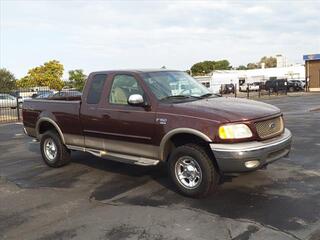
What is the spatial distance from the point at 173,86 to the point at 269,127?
1.72 m

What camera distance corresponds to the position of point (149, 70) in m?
7.52

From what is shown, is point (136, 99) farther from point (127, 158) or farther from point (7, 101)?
point (7, 101)

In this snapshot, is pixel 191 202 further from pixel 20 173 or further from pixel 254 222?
pixel 20 173

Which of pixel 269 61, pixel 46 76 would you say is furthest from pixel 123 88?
pixel 269 61

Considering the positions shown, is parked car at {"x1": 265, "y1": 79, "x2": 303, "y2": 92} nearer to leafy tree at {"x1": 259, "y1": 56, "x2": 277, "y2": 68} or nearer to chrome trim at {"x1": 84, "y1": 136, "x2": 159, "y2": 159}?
chrome trim at {"x1": 84, "y1": 136, "x2": 159, "y2": 159}

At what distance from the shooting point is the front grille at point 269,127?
6.16 metres

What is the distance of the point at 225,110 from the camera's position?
244 inches

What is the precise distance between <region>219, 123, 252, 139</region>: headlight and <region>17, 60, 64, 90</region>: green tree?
85.8 m

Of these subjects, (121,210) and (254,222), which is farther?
(121,210)

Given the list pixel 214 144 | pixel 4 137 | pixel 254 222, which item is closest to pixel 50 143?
pixel 214 144

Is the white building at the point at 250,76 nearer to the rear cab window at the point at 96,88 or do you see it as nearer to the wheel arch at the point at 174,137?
the rear cab window at the point at 96,88

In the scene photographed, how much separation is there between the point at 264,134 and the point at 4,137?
36.4 ft

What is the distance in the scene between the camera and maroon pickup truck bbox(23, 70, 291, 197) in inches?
236

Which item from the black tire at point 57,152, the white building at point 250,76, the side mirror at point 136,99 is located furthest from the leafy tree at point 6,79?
the side mirror at point 136,99
